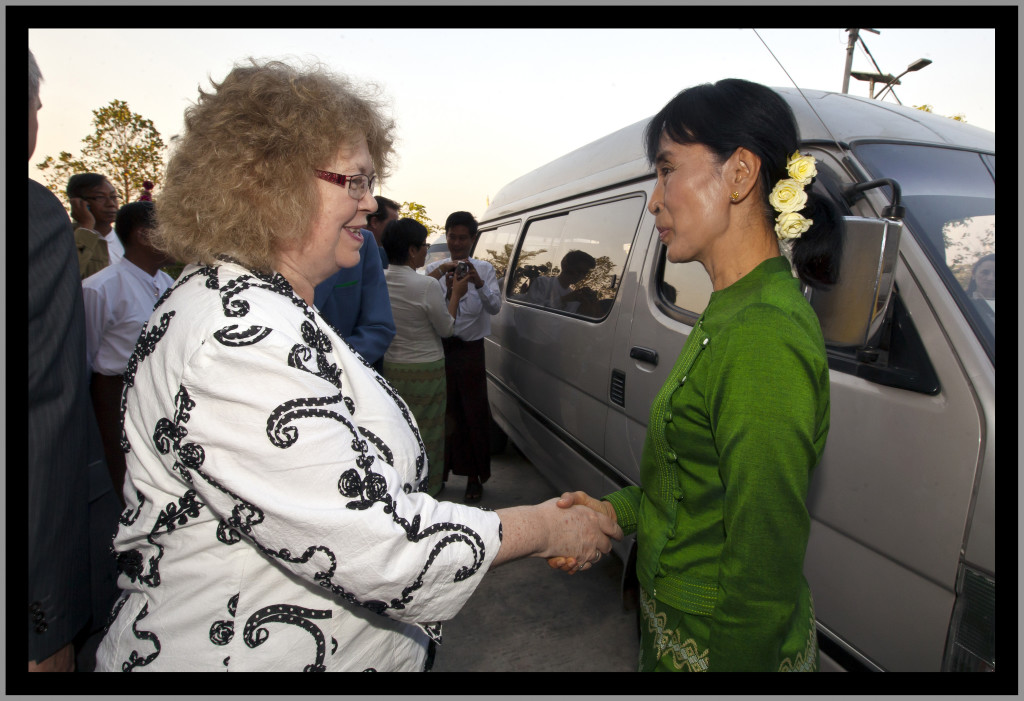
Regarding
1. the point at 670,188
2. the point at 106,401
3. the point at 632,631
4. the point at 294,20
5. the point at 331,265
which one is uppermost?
the point at 294,20

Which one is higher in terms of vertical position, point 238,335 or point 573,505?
point 238,335

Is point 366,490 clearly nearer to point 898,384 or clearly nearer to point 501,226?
point 898,384

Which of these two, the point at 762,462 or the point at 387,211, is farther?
the point at 387,211

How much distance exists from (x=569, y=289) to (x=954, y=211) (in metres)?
2.20

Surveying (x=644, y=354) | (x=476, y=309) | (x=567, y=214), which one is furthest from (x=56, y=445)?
(x=476, y=309)

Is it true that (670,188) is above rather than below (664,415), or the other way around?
above

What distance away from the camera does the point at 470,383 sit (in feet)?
16.0

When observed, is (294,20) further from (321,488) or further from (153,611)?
(153,611)

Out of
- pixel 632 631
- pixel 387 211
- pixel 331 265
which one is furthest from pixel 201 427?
pixel 387 211

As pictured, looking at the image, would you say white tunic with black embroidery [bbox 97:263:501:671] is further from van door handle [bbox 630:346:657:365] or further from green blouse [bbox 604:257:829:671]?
van door handle [bbox 630:346:657:365]

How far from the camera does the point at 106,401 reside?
3.29 meters

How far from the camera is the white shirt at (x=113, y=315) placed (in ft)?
10.6

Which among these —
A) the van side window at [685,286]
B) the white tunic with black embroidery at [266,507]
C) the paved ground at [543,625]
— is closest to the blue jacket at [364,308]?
the van side window at [685,286]

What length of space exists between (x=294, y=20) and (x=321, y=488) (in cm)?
113
